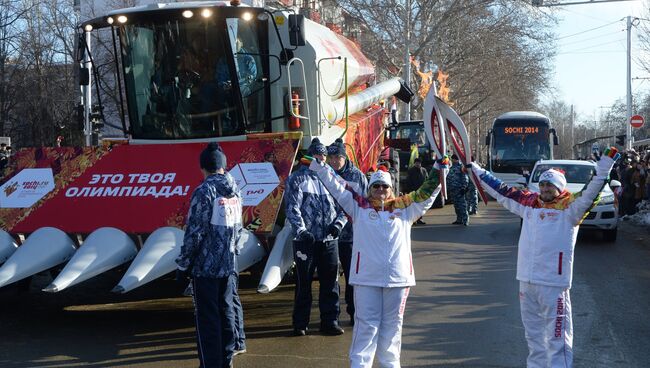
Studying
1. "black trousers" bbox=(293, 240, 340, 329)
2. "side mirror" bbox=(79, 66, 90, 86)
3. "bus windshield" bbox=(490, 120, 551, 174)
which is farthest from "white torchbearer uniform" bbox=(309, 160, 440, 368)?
"bus windshield" bbox=(490, 120, 551, 174)

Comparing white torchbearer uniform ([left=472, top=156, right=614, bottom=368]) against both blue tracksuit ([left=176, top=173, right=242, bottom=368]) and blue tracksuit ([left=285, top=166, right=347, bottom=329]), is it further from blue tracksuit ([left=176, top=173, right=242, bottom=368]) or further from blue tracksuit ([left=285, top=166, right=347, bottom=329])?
blue tracksuit ([left=176, top=173, right=242, bottom=368])

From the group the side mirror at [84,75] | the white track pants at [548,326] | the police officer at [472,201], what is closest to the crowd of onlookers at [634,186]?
the police officer at [472,201]

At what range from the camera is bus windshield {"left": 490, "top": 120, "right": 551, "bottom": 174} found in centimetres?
3164

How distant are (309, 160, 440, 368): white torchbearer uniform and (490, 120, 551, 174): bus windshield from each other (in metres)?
26.0

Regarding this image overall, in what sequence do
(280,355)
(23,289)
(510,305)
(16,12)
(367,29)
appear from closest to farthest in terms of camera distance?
(280,355) → (510,305) → (23,289) → (16,12) → (367,29)

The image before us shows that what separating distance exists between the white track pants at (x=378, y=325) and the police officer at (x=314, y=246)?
1840 millimetres

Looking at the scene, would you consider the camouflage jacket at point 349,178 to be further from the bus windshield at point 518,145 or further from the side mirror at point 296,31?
the bus windshield at point 518,145

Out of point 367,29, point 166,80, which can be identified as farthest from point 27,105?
point 166,80

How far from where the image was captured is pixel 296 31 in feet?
32.3

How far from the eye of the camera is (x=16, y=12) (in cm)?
3850

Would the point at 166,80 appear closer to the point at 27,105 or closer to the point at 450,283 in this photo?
the point at 450,283

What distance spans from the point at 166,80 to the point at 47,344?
426cm

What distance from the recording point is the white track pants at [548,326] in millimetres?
6168

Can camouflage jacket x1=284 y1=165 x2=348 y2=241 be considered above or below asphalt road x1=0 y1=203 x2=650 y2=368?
above
